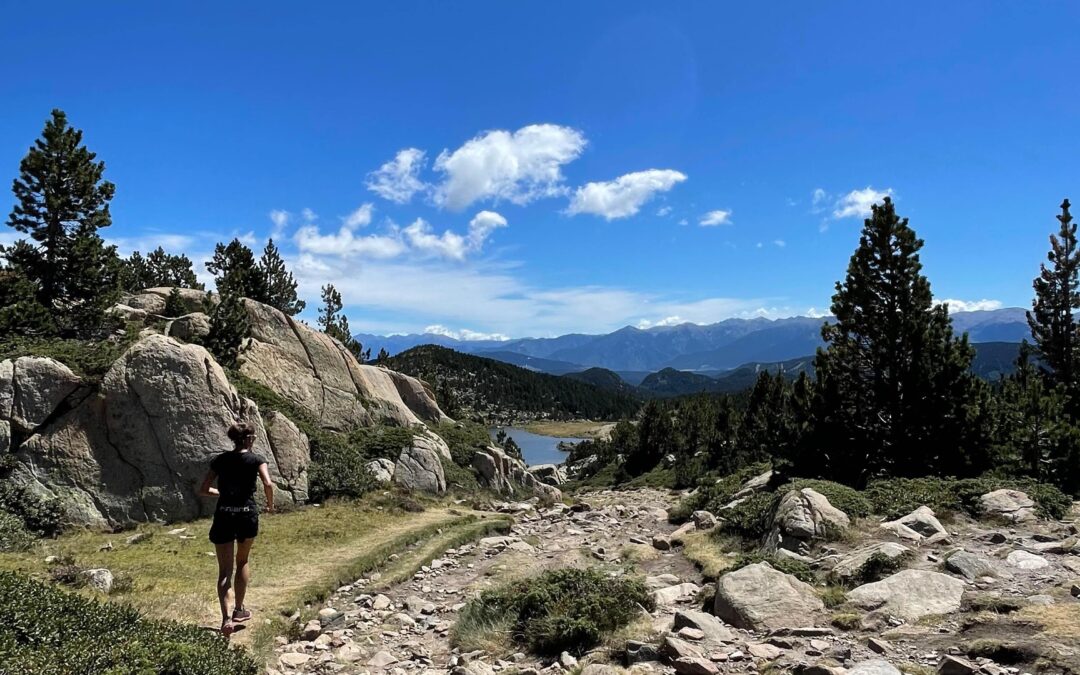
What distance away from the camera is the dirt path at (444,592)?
9.45 m

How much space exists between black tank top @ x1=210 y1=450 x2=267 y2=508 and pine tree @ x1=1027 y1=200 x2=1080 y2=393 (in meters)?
51.7

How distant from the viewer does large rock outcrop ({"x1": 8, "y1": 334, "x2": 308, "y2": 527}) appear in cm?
1791

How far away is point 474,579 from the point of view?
49.9 feet

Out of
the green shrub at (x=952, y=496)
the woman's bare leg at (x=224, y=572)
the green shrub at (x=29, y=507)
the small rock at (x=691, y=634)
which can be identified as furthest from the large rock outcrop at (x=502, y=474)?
the small rock at (x=691, y=634)

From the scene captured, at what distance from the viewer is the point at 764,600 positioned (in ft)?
32.1

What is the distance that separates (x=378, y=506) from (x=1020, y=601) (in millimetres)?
20942

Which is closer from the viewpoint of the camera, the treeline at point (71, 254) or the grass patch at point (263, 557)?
the grass patch at point (263, 557)

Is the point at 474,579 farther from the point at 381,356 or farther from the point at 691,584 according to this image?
the point at 381,356

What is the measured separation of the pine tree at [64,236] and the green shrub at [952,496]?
33.8 meters

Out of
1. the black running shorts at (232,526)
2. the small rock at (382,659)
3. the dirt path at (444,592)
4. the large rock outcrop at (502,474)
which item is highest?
the black running shorts at (232,526)

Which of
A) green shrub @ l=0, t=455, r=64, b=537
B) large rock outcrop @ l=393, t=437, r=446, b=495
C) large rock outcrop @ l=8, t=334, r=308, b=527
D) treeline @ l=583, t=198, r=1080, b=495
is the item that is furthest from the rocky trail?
large rock outcrop @ l=393, t=437, r=446, b=495

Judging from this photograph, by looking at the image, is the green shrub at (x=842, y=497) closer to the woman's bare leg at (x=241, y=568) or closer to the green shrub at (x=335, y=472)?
the woman's bare leg at (x=241, y=568)

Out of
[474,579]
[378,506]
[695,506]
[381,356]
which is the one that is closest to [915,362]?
[695,506]

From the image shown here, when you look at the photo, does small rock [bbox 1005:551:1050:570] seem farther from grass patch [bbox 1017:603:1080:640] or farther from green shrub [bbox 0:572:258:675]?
green shrub [bbox 0:572:258:675]
